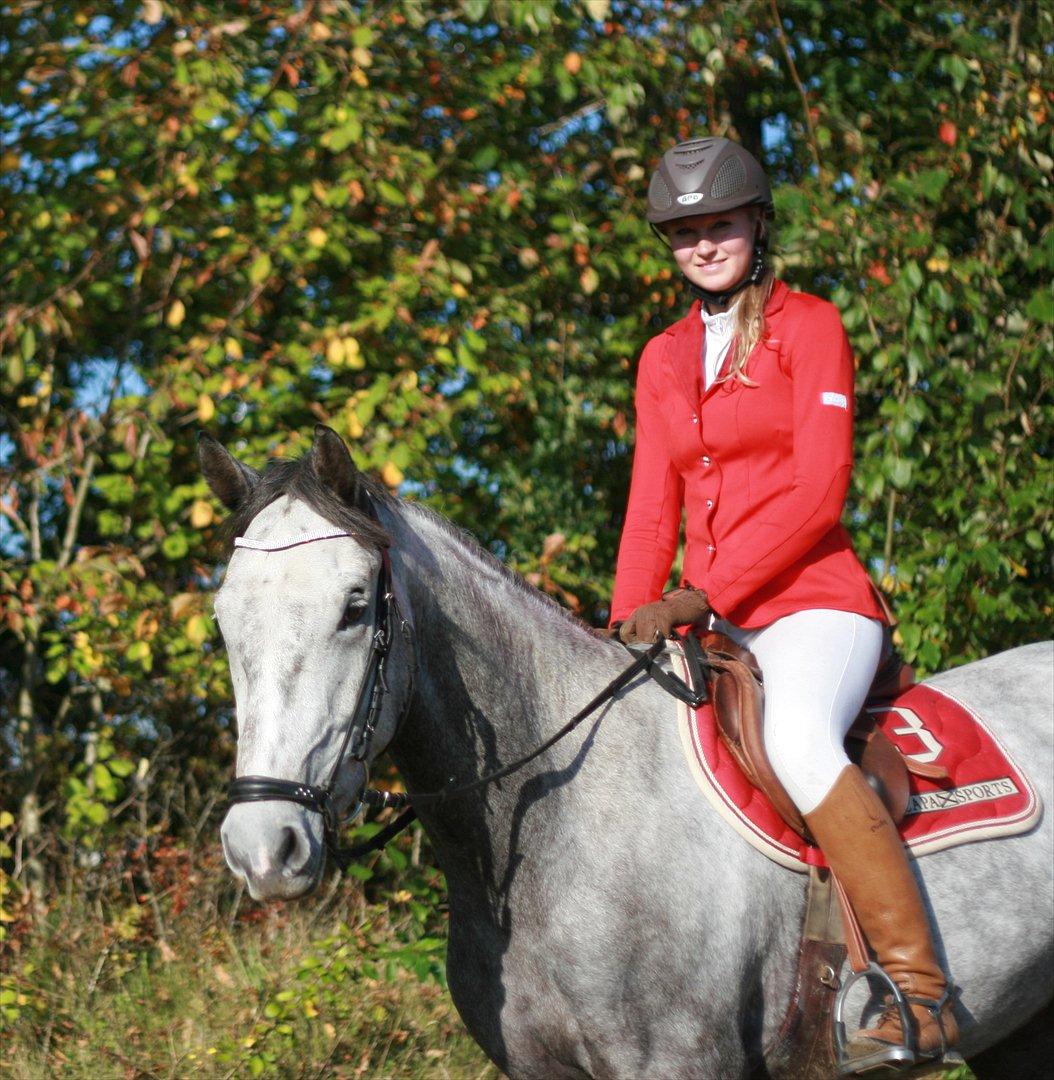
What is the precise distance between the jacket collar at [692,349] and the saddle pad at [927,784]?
729 millimetres

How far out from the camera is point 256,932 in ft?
19.1

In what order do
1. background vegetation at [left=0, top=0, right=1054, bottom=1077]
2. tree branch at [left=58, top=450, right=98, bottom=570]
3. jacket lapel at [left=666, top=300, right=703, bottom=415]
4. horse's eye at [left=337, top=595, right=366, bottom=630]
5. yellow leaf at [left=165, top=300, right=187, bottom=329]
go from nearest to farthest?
horse's eye at [left=337, top=595, right=366, bottom=630] < jacket lapel at [left=666, top=300, right=703, bottom=415] < background vegetation at [left=0, top=0, right=1054, bottom=1077] < yellow leaf at [left=165, top=300, right=187, bottom=329] < tree branch at [left=58, top=450, right=98, bottom=570]

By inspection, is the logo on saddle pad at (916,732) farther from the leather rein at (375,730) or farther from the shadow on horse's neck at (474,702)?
the shadow on horse's neck at (474,702)

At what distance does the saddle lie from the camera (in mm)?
2951

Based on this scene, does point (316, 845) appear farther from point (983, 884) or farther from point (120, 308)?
point (120, 308)

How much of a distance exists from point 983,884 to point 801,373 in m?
1.40

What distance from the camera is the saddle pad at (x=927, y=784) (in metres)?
2.96

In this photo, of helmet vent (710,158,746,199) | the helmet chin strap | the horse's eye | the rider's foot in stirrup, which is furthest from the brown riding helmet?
the rider's foot in stirrup

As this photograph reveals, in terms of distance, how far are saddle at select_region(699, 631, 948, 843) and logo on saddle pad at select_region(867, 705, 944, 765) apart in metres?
0.05

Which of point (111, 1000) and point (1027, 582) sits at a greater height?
point (1027, 582)

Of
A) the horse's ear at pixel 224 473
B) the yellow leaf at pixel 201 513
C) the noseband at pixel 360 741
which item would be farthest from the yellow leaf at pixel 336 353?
the noseband at pixel 360 741

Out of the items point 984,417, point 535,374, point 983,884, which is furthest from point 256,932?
point 984,417

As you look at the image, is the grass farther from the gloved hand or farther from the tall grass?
the gloved hand

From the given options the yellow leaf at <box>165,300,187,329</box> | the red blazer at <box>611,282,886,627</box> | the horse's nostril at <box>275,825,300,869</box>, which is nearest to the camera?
the horse's nostril at <box>275,825,300,869</box>
